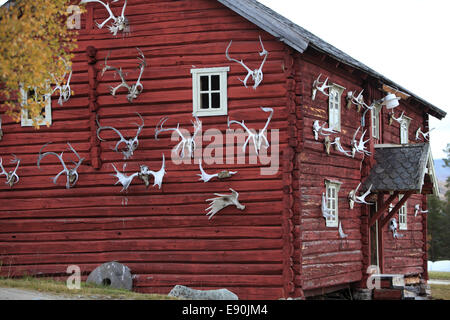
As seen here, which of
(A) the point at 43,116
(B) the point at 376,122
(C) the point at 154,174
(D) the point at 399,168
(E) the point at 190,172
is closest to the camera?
(E) the point at 190,172

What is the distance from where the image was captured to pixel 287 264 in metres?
17.3

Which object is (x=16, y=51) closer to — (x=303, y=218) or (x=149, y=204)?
(x=149, y=204)

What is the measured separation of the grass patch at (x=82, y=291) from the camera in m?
16.4

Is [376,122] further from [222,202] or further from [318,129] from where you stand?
[222,202]

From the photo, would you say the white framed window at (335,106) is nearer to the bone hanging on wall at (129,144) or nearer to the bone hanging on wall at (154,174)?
the bone hanging on wall at (154,174)

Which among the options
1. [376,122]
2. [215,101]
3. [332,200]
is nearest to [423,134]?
[376,122]

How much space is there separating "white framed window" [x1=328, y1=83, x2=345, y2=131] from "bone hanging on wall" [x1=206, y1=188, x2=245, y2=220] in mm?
3801

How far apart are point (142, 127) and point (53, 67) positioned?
279 cm

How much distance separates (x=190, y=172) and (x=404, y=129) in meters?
10.8

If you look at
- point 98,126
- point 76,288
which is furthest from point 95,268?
point 98,126

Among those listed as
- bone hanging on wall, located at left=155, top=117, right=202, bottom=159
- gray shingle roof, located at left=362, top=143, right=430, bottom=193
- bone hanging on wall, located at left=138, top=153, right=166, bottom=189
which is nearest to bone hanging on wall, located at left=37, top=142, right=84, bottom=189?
bone hanging on wall, located at left=138, top=153, right=166, bottom=189

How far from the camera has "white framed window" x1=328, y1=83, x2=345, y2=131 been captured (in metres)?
20.0

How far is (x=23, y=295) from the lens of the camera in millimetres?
15727

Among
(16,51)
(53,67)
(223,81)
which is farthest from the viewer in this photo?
(223,81)
